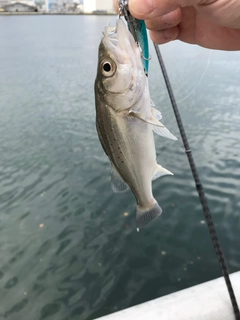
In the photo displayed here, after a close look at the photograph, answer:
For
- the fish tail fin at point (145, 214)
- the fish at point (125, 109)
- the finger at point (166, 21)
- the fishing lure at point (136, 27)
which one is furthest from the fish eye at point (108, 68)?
the fish tail fin at point (145, 214)

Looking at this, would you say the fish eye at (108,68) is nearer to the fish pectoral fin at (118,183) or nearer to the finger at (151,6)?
the finger at (151,6)

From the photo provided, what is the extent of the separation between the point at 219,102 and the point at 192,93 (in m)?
1.22

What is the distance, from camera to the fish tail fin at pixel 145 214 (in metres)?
1.76

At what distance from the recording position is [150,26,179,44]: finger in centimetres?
205

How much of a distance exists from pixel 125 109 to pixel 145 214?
570 millimetres

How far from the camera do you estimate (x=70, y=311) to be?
378 cm

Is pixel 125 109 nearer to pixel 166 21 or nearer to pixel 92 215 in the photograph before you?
pixel 166 21

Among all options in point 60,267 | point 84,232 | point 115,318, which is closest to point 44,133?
point 84,232

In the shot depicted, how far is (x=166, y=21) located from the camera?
6.39 ft

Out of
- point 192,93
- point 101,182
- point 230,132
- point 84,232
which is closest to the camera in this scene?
point 84,232

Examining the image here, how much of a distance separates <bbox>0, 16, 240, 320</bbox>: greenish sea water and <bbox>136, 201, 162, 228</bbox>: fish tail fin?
2.41 m

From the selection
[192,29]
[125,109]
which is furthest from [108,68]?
[192,29]

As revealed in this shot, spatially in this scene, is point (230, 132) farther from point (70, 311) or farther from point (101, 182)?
point (70, 311)

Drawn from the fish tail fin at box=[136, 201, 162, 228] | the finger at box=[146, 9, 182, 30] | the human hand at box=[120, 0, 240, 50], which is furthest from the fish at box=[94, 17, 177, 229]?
the finger at box=[146, 9, 182, 30]
